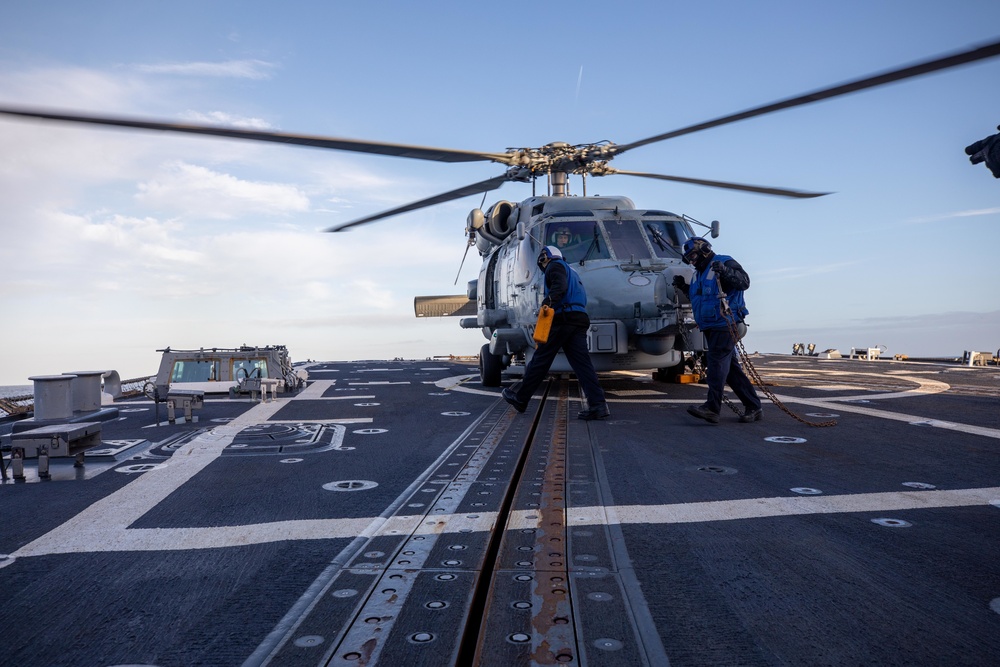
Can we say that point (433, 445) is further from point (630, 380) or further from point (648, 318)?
point (630, 380)

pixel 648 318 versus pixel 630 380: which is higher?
pixel 648 318

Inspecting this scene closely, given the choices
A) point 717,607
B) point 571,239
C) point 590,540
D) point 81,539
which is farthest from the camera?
point 571,239

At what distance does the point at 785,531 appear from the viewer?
360 centimetres

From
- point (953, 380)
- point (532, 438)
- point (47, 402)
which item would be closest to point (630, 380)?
point (953, 380)

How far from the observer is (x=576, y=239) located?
11.2 m

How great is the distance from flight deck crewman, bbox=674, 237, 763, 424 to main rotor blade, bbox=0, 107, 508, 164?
4.01m

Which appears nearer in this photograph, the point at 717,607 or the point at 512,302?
the point at 717,607

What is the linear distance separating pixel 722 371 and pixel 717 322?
57 centimetres

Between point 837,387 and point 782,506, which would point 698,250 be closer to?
point 782,506

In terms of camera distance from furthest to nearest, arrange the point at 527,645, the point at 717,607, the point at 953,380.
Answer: the point at 953,380 < the point at 717,607 < the point at 527,645

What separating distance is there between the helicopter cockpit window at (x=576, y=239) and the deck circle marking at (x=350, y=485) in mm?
6714

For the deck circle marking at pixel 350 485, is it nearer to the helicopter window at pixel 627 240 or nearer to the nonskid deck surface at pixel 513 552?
the nonskid deck surface at pixel 513 552

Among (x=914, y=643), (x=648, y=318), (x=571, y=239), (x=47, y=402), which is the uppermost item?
(x=571, y=239)

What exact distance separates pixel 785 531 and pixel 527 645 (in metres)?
1.95
